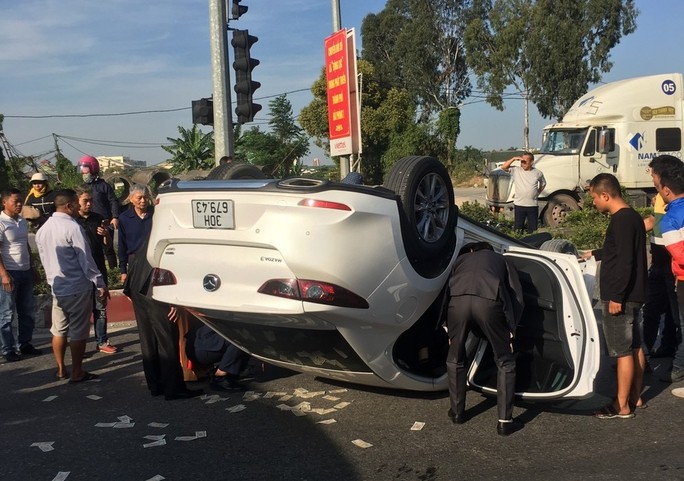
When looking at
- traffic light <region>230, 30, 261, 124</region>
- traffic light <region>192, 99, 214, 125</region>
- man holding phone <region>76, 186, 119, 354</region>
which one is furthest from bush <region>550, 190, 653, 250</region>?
man holding phone <region>76, 186, 119, 354</region>

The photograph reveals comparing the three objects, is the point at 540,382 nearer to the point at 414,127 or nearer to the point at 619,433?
the point at 619,433

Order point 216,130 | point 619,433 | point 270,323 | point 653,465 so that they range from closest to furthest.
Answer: point 653,465 → point 270,323 → point 619,433 → point 216,130

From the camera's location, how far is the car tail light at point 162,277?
4242 mm

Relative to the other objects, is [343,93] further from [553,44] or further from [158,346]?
[553,44]

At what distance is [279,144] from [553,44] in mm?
19290

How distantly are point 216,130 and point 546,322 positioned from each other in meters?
6.37

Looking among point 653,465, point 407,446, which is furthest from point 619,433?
point 407,446

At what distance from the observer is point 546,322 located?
468 cm

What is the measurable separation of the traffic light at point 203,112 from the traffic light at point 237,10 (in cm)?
136

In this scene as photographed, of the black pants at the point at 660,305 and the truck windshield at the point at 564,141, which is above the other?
the truck windshield at the point at 564,141

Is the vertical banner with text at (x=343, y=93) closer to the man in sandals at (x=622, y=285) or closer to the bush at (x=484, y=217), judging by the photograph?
the bush at (x=484, y=217)

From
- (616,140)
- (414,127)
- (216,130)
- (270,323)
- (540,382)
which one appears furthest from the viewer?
(414,127)

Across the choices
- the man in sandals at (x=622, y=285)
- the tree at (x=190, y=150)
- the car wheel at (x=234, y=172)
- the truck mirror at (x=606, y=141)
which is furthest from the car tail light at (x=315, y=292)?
the tree at (x=190, y=150)

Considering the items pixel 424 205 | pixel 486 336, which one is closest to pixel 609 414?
pixel 486 336
